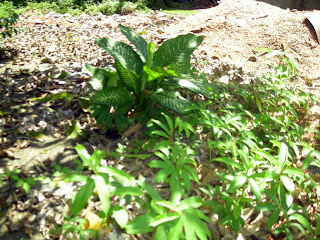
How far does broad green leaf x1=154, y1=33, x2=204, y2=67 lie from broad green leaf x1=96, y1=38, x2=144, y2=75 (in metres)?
0.21

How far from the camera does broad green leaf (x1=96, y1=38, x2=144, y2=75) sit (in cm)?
206

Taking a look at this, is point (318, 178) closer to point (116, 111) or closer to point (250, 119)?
point (250, 119)

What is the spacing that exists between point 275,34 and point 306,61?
752mm

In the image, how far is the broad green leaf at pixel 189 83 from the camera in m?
2.07

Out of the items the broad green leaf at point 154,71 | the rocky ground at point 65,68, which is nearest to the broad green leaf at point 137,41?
the broad green leaf at point 154,71

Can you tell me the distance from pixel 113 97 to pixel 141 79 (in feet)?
0.93

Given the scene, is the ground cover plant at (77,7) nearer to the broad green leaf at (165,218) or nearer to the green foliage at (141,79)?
the green foliage at (141,79)

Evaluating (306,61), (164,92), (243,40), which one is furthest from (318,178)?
(243,40)

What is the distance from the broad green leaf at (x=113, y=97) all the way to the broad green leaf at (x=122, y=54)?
0.20 metres

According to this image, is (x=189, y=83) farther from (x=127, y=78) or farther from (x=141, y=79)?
(x=127, y=78)

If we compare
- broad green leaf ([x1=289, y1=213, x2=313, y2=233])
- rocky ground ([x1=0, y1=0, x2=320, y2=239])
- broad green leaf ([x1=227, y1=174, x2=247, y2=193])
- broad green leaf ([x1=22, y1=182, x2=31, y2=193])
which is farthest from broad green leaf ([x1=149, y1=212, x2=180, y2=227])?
broad green leaf ([x1=22, y1=182, x2=31, y2=193])

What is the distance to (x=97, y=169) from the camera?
1222 millimetres

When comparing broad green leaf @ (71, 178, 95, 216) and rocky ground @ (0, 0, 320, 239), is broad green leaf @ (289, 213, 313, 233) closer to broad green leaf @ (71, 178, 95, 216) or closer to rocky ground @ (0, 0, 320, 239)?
rocky ground @ (0, 0, 320, 239)

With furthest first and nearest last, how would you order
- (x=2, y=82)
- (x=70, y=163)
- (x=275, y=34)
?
(x=275, y=34) < (x=2, y=82) < (x=70, y=163)
